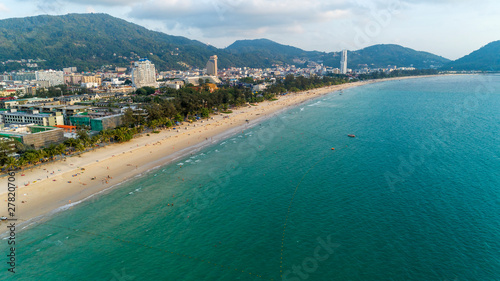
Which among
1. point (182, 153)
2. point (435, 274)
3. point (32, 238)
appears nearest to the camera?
point (435, 274)

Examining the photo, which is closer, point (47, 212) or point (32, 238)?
point (32, 238)

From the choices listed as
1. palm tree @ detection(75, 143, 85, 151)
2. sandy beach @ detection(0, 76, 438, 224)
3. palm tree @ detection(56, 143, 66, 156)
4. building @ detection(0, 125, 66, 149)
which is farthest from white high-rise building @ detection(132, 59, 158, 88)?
palm tree @ detection(56, 143, 66, 156)

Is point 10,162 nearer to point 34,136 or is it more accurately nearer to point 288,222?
point 34,136

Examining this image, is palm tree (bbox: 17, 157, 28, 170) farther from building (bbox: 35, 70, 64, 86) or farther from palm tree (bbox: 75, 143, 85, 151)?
building (bbox: 35, 70, 64, 86)

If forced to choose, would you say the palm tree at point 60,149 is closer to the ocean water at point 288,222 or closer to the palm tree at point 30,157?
the palm tree at point 30,157

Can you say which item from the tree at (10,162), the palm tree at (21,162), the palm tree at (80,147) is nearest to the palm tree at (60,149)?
the palm tree at (80,147)

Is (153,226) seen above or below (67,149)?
below

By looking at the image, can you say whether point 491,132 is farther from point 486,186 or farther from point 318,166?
point 318,166

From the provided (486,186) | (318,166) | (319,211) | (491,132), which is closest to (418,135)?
(491,132)
